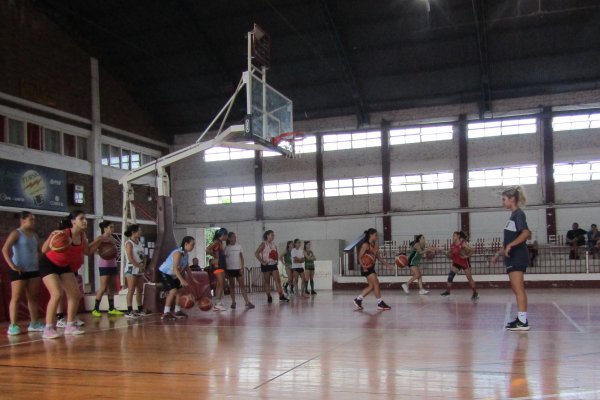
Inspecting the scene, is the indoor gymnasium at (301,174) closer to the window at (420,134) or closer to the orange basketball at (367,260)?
the orange basketball at (367,260)

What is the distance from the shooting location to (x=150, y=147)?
27812 mm

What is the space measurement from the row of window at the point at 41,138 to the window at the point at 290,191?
29.2ft

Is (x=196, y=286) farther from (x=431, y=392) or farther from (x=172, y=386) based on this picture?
(x=431, y=392)

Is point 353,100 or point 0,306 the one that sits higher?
point 353,100

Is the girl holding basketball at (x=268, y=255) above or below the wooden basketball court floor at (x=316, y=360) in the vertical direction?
above

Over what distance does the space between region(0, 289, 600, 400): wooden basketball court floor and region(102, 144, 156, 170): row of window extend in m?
17.2

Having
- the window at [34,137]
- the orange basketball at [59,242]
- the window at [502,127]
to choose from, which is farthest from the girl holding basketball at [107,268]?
the window at [502,127]

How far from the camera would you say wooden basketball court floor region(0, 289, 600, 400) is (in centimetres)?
398

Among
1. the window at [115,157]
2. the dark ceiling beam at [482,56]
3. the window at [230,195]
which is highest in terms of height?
the dark ceiling beam at [482,56]

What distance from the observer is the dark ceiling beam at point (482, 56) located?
20.2 m

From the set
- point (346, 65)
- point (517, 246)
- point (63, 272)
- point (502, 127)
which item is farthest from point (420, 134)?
point (63, 272)

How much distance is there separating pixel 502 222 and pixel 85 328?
66.8 ft

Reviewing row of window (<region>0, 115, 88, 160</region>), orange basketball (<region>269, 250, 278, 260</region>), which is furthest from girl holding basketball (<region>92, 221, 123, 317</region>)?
row of window (<region>0, 115, 88, 160</region>)

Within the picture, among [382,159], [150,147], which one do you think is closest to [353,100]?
[382,159]
